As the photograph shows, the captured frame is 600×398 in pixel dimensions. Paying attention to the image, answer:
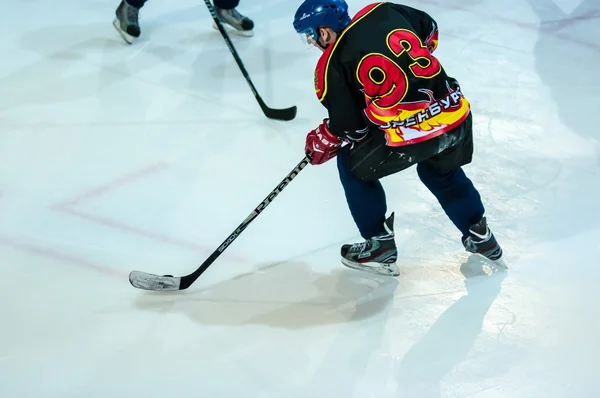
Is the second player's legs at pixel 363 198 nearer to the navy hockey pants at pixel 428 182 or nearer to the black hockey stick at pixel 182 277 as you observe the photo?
the navy hockey pants at pixel 428 182

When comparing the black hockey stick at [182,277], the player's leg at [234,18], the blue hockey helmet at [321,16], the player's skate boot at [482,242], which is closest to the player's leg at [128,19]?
the player's leg at [234,18]

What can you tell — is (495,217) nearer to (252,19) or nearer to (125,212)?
(125,212)

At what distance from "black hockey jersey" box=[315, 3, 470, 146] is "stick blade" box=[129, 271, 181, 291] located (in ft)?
2.01

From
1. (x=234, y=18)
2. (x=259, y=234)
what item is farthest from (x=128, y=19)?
(x=259, y=234)

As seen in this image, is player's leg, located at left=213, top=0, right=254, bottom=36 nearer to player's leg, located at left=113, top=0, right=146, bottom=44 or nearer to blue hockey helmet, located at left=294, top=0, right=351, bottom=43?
player's leg, located at left=113, top=0, right=146, bottom=44

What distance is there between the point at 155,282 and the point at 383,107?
779 mm

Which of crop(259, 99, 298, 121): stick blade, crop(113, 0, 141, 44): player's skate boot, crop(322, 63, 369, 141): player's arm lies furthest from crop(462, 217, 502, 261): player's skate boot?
crop(113, 0, 141, 44): player's skate boot

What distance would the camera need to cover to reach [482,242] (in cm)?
187

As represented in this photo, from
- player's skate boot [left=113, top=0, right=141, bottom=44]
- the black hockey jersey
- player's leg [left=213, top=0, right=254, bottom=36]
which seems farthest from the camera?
player's leg [left=213, top=0, right=254, bottom=36]

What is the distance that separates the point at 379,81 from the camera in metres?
1.55

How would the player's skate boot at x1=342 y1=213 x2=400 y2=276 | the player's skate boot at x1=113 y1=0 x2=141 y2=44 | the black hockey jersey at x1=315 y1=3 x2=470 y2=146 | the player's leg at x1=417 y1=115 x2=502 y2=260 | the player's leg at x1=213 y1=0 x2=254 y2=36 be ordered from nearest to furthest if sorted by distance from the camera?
the black hockey jersey at x1=315 y1=3 x2=470 y2=146 → the player's leg at x1=417 y1=115 x2=502 y2=260 → the player's skate boot at x1=342 y1=213 x2=400 y2=276 → the player's skate boot at x1=113 y1=0 x2=141 y2=44 → the player's leg at x1=213 y1=0 x2=254 y2=36

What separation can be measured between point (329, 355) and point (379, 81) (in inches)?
26.9

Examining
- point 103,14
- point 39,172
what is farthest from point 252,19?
point 39,172

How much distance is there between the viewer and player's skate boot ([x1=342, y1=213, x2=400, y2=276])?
1877 millimetres
